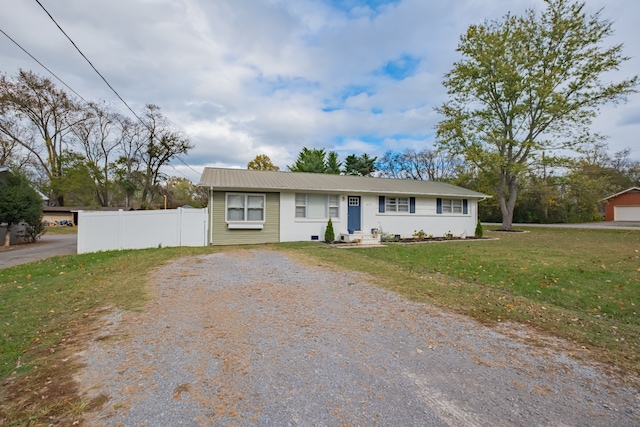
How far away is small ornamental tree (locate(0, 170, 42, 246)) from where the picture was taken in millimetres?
13509

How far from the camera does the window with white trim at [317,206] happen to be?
564 inches

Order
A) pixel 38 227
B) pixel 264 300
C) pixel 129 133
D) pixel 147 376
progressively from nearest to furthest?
pixel 147 376 < pixel 264 300 < pixel 38 227 < pixel 129 133

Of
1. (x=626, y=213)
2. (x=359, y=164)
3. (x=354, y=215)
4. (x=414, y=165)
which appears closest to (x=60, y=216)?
(x=359, y=164)

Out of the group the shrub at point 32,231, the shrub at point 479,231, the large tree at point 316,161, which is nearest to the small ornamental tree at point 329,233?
the shrub at point 479,231

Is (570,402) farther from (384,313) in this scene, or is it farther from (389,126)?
(389,126)

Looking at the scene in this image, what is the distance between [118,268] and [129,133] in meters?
33.2

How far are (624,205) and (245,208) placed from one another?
4036cm

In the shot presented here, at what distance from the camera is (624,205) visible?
108 feet

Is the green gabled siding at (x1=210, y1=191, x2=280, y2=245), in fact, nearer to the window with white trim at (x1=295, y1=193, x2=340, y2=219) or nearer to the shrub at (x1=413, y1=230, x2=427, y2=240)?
the window with white trim at (x1=295, y1=193, x2=340, y2=219)

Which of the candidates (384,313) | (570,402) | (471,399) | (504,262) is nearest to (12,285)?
(384,313)

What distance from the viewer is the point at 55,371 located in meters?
2.72

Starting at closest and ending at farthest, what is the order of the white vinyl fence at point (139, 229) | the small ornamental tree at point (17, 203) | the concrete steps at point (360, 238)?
the white vinyl fence at point (139, 229) < the small ornamental tree at point (17, 203) < the concrete steps at point (360, 238)

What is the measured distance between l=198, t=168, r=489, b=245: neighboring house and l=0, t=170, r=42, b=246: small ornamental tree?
8026 millimetres

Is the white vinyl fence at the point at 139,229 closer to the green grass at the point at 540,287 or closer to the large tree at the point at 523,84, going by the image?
the green grass at the point at 540,287
